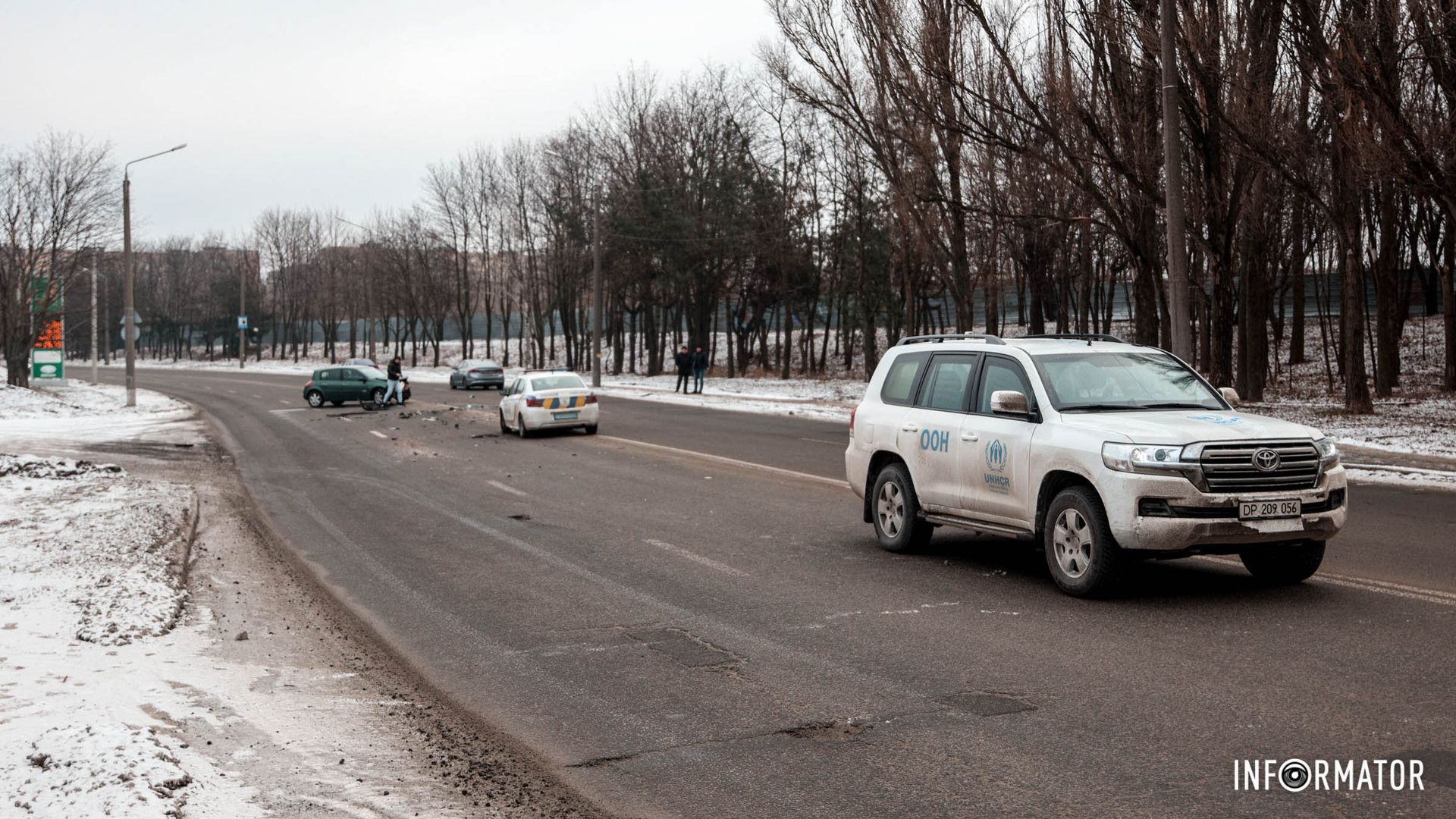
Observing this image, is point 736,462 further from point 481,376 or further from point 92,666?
point 481,376

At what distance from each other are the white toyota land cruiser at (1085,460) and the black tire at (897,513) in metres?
0.02

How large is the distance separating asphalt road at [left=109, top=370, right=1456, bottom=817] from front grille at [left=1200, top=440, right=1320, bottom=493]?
780mm

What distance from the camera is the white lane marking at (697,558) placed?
10031 mm

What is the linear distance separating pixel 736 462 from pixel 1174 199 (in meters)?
8.00

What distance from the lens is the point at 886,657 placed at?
23.0ft

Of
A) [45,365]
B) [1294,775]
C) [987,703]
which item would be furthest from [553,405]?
[45,365]

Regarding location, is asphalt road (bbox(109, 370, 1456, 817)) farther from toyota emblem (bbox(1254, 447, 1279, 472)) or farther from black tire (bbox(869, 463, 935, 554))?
toyota emblem (bbox(1254, 447, 1279, 472))

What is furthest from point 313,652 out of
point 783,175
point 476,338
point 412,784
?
point 476,338

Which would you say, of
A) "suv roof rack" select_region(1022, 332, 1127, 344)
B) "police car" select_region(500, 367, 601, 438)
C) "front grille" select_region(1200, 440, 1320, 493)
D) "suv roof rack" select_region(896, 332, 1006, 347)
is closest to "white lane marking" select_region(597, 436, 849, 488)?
"police car" select_region(500, 367, 601, 438)

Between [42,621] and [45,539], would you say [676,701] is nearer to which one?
[42,621]

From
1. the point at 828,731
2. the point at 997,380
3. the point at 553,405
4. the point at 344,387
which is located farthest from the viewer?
the point at 344,387

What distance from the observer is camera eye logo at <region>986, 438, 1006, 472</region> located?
9.20 meters

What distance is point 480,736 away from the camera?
5.76m

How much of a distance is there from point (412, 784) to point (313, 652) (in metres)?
2.86
